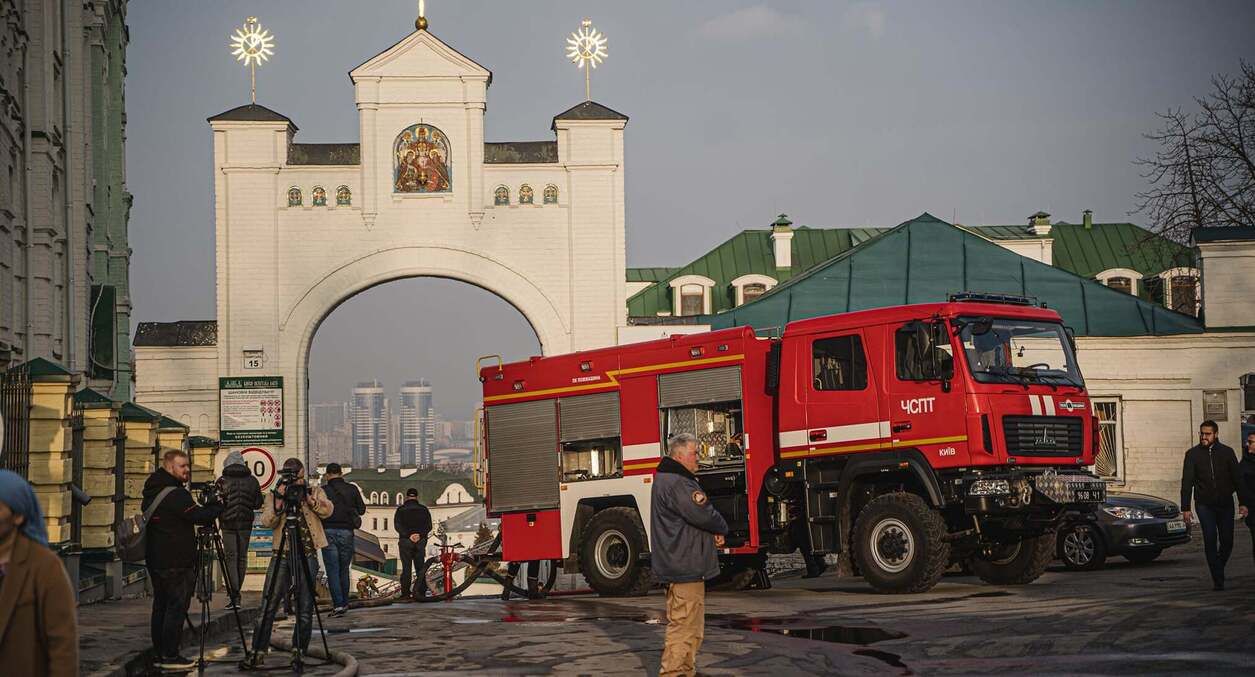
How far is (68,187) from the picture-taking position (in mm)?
31219

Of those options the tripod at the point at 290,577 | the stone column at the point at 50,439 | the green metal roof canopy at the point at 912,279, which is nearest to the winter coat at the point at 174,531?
the tripod at the point at 290,577

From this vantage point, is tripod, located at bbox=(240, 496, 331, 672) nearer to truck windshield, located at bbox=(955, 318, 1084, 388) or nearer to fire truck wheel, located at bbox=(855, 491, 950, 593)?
fire truck wheel, located at bbox=(855, 491, 950, 593)

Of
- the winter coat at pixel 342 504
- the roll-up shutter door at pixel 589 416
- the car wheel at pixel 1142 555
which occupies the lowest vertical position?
the car wheel at pixel 1142 555

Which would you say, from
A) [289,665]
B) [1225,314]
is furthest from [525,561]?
[1225,314]

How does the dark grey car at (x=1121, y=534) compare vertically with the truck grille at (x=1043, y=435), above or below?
below

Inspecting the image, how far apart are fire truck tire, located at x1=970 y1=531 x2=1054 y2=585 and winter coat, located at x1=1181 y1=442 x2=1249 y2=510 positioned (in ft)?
7.56

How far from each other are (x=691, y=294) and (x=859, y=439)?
37.4 m

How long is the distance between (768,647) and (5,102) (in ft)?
55.8

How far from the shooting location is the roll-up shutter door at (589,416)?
22.3 m

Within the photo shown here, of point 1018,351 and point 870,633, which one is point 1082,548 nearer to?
point 1018,351

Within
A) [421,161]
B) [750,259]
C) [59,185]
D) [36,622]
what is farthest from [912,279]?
[36,622]

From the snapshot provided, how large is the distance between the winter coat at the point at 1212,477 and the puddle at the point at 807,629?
4.60m

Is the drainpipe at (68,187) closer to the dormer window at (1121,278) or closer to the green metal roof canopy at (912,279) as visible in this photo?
the green metal roof canopy at (912,279)

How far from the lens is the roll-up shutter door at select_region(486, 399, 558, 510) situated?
23.3m
